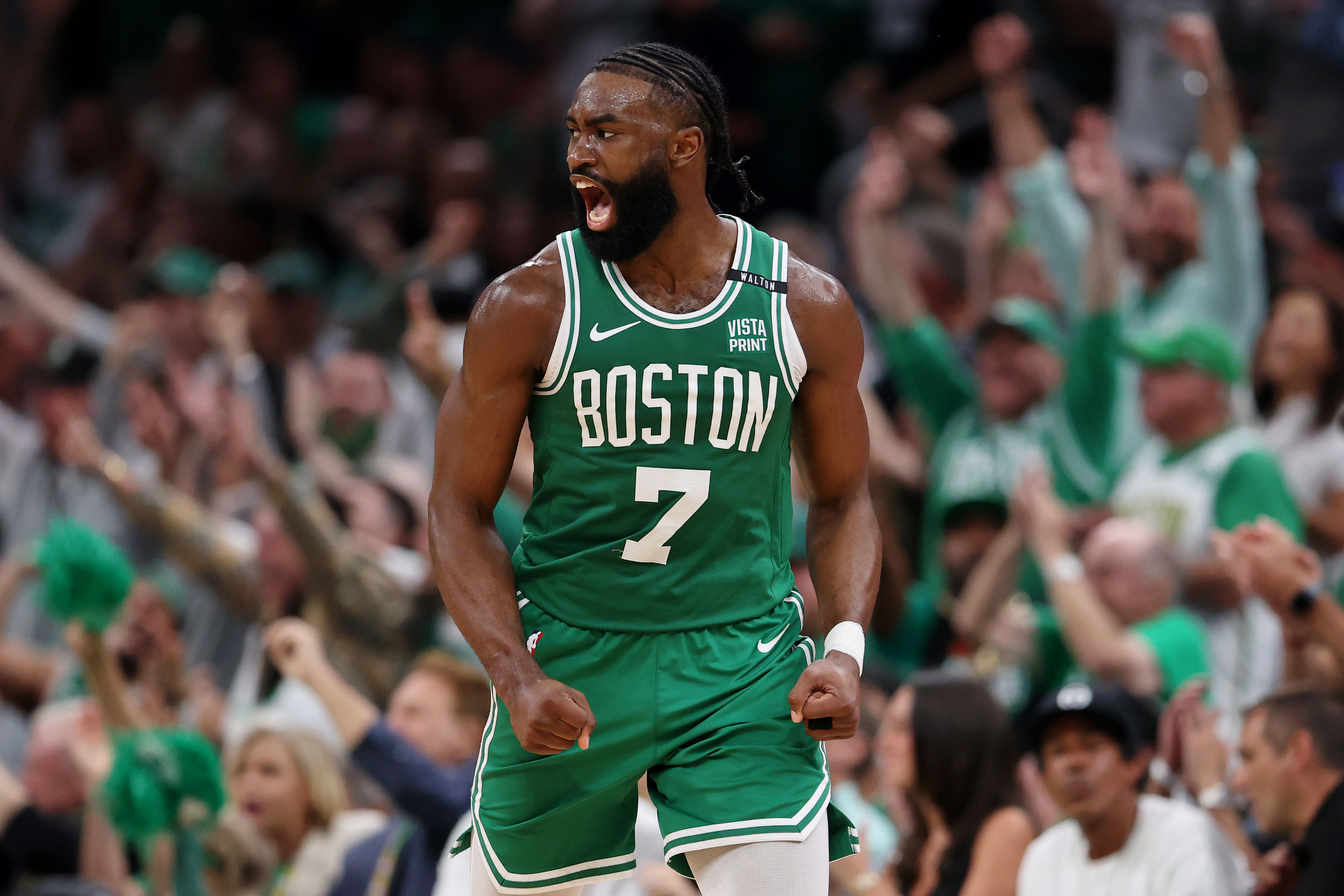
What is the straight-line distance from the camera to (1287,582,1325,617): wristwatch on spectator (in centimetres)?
433

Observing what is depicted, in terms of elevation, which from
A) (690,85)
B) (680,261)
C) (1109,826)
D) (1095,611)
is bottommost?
(1109,826)

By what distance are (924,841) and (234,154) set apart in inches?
283

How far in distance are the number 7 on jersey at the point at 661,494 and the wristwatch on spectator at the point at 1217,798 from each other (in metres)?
2.29

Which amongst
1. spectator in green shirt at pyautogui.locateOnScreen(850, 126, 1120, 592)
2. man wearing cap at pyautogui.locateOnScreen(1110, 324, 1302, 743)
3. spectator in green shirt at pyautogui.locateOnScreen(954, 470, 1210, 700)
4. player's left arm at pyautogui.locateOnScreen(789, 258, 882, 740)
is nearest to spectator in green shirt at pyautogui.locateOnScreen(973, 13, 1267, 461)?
spectator in green shirt at pyautogui.locateOnScreen(850, 126, 1120, 592)

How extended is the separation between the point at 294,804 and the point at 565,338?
117 inches

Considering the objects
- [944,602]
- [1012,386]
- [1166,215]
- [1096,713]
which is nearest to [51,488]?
[944,602]

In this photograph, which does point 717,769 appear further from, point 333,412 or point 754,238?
point 333,412

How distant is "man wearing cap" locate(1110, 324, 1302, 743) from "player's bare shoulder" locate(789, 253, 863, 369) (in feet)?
9.61

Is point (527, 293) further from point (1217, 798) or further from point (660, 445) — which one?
point (1217, 798)

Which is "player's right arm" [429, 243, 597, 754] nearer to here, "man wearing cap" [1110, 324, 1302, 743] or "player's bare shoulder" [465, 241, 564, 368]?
"player's bare shoulder" [465, 241, 564, 368]

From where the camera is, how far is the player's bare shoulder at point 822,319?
287 centimetres

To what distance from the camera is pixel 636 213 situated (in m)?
2.79

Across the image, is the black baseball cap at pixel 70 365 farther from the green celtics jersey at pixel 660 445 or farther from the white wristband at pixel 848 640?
the white wristband at pixel 848 640

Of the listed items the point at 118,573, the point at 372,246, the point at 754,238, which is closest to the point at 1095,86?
the point at 372,246
